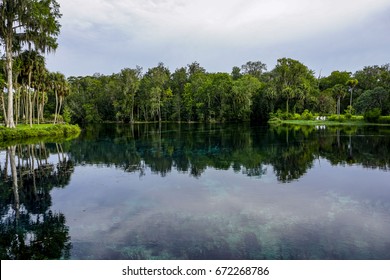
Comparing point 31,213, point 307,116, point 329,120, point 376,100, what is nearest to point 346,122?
point 329,120

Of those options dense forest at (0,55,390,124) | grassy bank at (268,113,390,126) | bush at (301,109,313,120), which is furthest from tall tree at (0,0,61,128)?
bush at (301,109,313,120)

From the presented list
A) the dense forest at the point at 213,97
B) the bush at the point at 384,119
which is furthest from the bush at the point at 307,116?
the bush at the point at 384,119

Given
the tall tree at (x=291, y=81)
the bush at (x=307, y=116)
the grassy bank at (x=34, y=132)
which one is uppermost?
the tall tree at (x=291, y=81)

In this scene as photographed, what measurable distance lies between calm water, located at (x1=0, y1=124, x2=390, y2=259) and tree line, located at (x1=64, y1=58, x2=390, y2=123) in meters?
59.4

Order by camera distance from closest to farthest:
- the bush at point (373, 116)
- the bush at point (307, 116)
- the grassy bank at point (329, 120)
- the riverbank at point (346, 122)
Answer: the riverbank at point (346, 122)
the grassy bank at point (329, 120)
the bush at point (373, 116)
the bush at point (307, 116)

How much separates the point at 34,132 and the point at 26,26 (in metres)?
12.5

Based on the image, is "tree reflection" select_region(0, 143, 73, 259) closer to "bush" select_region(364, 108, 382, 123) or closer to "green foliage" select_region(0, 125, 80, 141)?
"green foliage" select_region(0, 125, 80, 141)

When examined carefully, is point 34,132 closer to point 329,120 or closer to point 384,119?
point 329,120

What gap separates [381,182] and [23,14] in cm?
3587

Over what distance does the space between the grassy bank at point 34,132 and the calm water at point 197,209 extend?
46.3 feet

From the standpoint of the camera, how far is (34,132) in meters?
36.9

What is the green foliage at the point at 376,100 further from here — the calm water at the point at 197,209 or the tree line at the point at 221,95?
the calm water at the point at 197,209

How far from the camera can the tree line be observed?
3029 inches

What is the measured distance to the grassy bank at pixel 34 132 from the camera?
3196 centimetres
